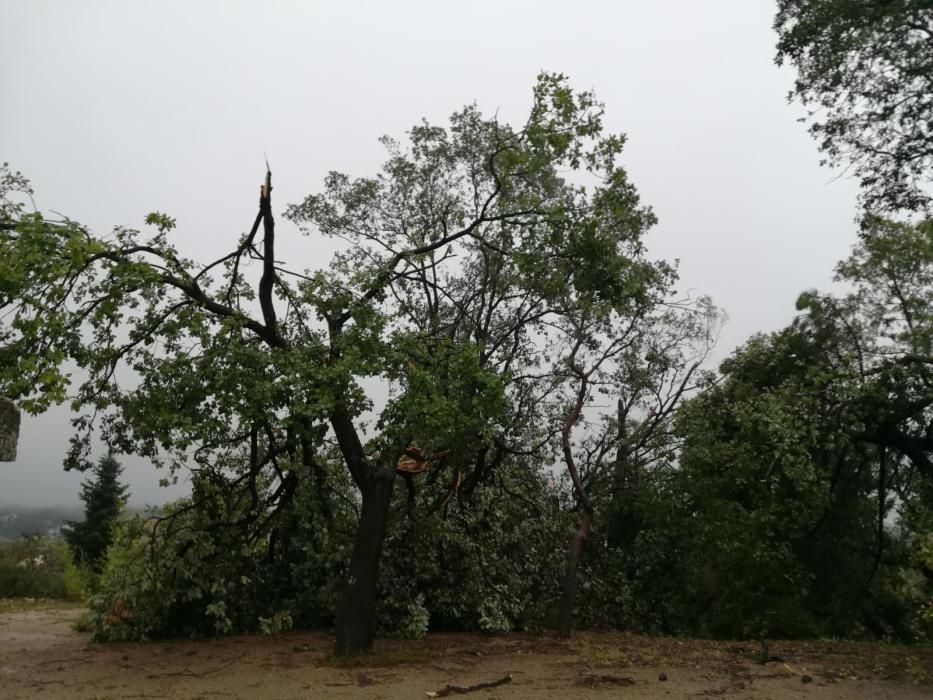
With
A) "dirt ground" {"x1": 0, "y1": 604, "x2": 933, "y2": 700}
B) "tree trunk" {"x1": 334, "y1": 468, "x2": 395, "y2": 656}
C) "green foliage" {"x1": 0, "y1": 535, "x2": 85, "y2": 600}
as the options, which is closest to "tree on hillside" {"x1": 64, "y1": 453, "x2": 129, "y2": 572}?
"green foliage" {"x1": 0, "y1": 535, "x2": 85, "y2": 600}

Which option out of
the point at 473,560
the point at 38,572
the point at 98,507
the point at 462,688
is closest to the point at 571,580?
the point at 473,560

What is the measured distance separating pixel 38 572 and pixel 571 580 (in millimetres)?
12014

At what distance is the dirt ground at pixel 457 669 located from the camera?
276 inches

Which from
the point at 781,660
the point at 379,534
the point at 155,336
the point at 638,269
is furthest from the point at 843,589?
the point at 155,336

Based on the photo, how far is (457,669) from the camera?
810 centimetres

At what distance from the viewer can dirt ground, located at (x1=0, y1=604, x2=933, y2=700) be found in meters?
7.00

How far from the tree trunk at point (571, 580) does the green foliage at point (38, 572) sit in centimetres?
1004

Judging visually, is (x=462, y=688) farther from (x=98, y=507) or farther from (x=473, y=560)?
(x=98, y=507)

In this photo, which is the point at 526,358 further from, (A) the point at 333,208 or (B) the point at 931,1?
(B) the point at 931,1

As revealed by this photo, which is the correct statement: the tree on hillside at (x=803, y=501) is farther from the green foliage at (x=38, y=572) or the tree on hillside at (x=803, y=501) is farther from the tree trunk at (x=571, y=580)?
the green foliage at (x=38, y=572)

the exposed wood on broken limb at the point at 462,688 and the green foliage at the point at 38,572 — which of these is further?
the green foliage at the point at 38,572

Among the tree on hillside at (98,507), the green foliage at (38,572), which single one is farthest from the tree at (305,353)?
the tree on hillside at (98,507)

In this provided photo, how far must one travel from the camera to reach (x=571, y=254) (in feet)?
29.4

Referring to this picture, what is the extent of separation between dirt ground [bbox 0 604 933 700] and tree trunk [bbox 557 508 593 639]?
336 mm
